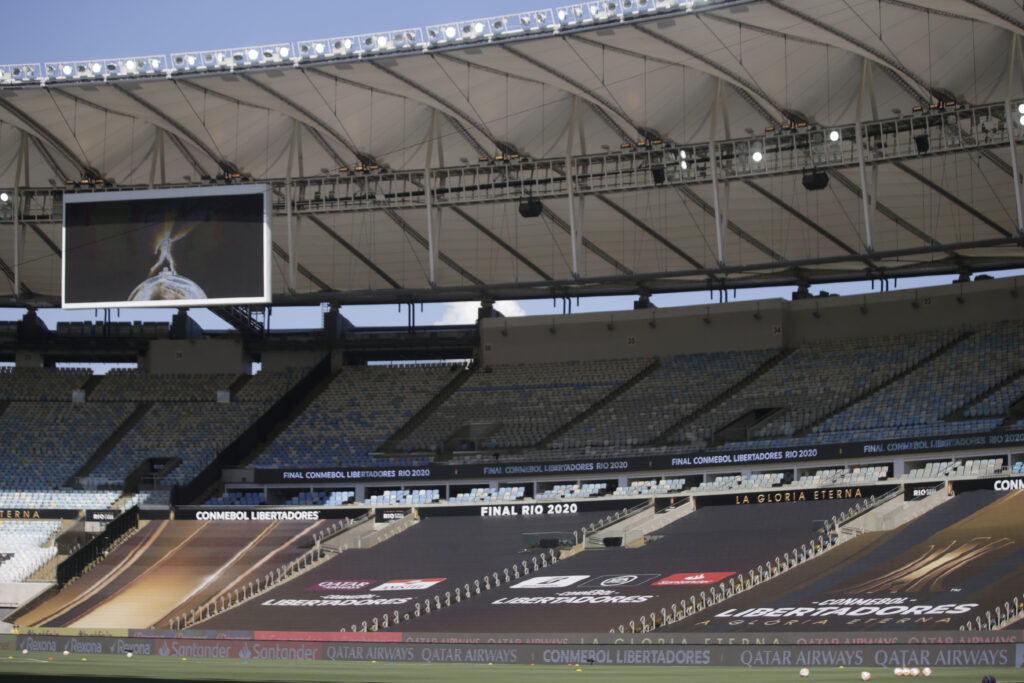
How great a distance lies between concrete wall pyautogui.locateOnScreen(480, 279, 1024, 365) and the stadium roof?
2137mm

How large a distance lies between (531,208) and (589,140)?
11.0 ft

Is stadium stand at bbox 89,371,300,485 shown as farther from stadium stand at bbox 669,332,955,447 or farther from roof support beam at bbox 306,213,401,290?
stadium stand at bbox 669,332,955,447

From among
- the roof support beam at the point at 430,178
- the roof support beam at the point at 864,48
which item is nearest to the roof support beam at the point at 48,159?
the roof support beam at the point at 430,178

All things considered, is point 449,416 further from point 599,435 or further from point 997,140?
point 997,140

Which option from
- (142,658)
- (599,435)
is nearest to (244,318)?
(599,435)

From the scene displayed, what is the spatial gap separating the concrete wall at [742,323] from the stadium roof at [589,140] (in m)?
2.14

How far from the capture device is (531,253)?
5534cm

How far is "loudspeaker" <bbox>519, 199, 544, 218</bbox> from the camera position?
4809 centimetres

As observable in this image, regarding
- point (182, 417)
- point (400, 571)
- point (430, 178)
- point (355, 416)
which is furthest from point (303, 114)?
point (400, 571)

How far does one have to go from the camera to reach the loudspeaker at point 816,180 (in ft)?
146

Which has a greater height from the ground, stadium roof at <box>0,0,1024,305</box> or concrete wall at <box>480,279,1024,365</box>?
stadium roof at <box>0,0,1024,305</box>

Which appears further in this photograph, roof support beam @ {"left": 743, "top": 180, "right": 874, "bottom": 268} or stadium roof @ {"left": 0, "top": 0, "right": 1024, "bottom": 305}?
roof support beam @ {"left": 743, "top": 180, "right": 874, "bottom": 268}

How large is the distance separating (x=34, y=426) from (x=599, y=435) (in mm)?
24497

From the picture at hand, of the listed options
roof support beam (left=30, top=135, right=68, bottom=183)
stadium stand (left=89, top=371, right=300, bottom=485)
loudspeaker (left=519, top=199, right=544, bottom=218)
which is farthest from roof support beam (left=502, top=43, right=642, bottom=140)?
stadium stand (left=89, top=371, right=300, bottom=485)
